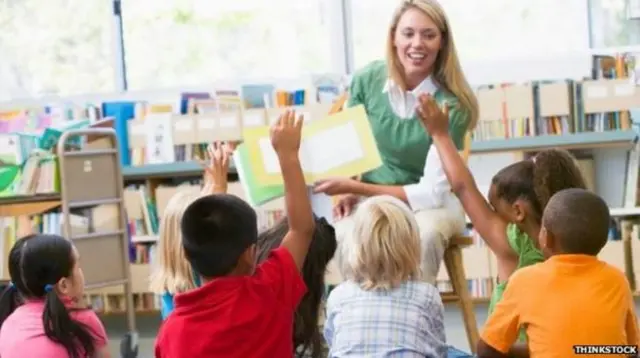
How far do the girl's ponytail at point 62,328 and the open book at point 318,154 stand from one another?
58 cm

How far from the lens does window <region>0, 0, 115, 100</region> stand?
6.12m

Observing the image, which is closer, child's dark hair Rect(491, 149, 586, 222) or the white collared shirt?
child's dark hair Rect(491, 149, 586, 222)

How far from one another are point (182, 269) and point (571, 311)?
1.09m

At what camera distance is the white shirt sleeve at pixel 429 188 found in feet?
10.8

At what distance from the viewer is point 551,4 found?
5375 mm

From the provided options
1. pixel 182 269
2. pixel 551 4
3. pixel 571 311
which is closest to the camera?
pixel 571 311

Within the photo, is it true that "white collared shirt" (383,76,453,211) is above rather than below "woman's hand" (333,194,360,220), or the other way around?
above

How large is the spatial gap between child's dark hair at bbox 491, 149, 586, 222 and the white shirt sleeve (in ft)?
1.58

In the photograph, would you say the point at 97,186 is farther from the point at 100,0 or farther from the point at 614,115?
the point at 614,115

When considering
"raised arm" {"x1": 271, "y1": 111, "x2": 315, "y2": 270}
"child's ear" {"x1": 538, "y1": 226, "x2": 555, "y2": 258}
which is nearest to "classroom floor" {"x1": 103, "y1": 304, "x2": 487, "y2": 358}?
"child's ear" {"x1": 538, "y1": 226, "x2": 555, "y2": 258}

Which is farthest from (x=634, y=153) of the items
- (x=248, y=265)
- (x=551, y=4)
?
(x=248, y=265)

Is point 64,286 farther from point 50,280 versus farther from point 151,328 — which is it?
point 151,328

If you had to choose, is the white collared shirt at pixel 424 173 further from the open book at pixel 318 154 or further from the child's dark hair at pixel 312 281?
the child's dark hair at pixel 312 281

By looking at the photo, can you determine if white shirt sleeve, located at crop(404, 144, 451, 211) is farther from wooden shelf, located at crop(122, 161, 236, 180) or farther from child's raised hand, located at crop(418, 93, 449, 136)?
wooden shelf, located at crop(122, 161, 236, 180)
